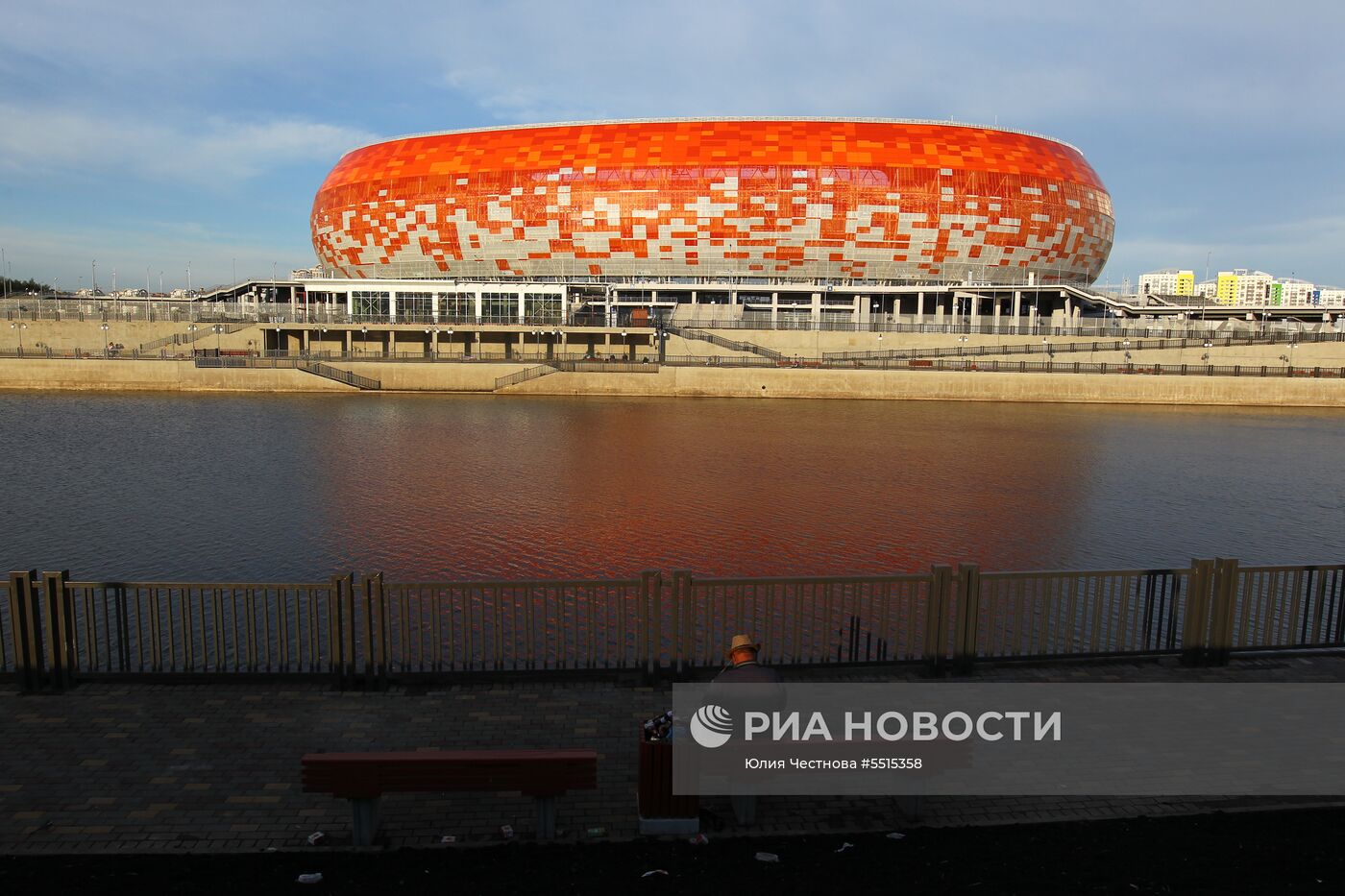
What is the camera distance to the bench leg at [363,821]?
520cm

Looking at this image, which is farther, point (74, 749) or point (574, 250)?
point (574, 250)

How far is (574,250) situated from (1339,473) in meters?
54.6

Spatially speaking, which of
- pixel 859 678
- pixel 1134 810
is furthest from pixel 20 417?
pixel 1134 810

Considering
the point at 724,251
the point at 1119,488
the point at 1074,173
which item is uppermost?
the point at 1074,173

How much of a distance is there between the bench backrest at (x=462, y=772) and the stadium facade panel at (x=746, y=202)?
64.2 metres

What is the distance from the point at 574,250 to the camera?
69000 mm

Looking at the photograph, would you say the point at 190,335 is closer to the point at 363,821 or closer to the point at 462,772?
the point at 363,821

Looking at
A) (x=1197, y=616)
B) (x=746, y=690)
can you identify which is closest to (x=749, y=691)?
(x=746, y=690)

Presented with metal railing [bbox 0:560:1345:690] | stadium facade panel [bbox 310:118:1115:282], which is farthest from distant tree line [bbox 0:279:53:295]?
metal railing [bbox 0:560:1345:690]

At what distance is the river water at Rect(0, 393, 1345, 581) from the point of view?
13934mm

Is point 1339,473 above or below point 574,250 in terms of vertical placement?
below

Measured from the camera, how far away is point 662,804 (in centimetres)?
537

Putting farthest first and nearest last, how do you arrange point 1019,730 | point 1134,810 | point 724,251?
point 724,251, point 1019,730, point 1134,810

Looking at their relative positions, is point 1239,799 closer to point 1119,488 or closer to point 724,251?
point 1119,488
